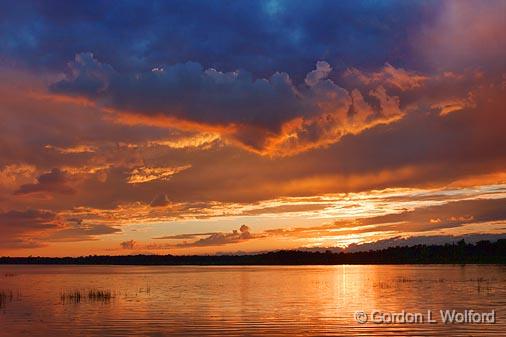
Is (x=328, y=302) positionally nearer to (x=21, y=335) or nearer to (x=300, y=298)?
(x=300, y=298)

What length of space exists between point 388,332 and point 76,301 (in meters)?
35.2

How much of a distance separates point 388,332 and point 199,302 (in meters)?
26.1

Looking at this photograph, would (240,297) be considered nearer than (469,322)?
No

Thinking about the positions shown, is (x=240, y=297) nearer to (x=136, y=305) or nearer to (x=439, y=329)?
(x=136, y=305)

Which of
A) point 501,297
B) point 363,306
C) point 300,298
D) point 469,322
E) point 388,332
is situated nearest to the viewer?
point 388,332

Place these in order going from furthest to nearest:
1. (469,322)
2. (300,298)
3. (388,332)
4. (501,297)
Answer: (300,298)
(501,297)
(469,322)
(388,332)

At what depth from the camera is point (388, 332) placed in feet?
117

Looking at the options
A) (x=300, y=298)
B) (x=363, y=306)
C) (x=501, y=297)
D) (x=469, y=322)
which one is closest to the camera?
(x=469, y=322)

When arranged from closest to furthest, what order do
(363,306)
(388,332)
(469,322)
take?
(388,332), (469,322), (363,306)

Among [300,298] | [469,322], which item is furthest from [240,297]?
[469,322]

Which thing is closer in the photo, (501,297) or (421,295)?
(501,297)

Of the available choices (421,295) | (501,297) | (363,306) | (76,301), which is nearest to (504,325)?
(363,306)

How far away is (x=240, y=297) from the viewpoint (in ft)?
212

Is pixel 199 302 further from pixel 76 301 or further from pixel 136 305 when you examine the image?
pixel 76 301
